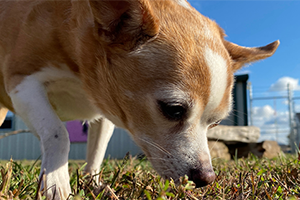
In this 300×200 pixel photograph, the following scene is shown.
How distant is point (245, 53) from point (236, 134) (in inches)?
260

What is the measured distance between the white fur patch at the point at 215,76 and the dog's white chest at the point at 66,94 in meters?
0.90

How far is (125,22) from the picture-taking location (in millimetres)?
1804

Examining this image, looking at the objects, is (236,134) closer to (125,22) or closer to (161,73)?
(161,73)

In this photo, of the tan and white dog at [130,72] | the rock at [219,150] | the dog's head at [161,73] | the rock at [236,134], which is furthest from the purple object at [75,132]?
the dog's head at [161,73]

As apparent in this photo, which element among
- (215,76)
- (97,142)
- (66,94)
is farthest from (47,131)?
(97,142)

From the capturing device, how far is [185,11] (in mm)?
2053

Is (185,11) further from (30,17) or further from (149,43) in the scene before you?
(30,17)

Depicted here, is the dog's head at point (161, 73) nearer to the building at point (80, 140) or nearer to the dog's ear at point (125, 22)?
the dog's ear at point (125, 22)

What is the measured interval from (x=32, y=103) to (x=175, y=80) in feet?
3.05

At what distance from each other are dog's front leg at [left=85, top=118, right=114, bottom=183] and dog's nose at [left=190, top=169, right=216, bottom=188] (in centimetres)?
140

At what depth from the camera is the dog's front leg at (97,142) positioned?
288 cm

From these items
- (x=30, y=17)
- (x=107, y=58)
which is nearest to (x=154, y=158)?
(x=107, y=58)

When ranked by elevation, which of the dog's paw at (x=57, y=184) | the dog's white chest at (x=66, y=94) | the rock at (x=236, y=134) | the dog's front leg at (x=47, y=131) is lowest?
the dog's paw at (x=57, y=184)

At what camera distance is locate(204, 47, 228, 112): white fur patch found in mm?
→ 1844
